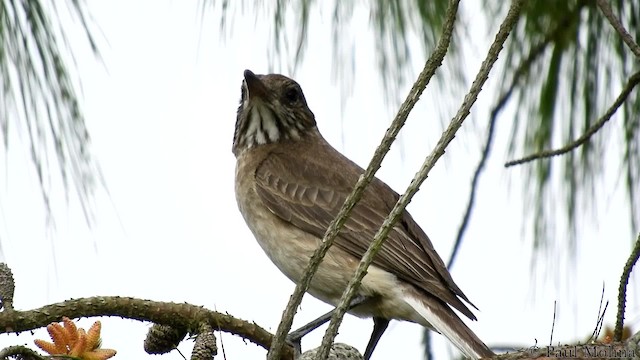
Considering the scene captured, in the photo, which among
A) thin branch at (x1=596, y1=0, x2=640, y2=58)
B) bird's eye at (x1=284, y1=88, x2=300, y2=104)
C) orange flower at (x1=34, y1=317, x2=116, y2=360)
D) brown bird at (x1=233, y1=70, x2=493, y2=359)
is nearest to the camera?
orange flower at (x1=34, y1=317, x2=116, y2=360)

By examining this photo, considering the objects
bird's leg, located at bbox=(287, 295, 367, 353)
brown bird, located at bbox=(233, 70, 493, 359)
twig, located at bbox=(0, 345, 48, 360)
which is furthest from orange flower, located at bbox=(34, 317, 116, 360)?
bird's leg, located at bbox=(287, 295, 367, 353)

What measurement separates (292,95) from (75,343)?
3.68m

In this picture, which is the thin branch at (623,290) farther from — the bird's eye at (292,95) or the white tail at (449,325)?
the bird's eye at (292,95)

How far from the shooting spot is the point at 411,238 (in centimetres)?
518

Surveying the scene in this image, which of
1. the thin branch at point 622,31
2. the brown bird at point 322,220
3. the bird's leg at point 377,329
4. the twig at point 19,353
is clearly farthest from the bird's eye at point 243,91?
the twig at point 19,353

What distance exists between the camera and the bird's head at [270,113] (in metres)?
5.96

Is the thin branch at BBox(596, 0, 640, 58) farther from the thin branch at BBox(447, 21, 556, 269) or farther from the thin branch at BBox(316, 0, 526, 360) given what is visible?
the thin branch at BBox(316, 0, 526, 360)

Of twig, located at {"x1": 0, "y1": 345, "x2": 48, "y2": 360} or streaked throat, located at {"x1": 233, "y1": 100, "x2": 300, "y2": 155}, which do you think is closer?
twig, located at {"x1": 0, "y1": 345, "x2": 48, "y2": 360}

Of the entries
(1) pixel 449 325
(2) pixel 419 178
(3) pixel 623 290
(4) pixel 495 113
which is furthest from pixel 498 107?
(2) pixel 419 178

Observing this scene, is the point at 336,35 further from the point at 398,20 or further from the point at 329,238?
the point at 329,238

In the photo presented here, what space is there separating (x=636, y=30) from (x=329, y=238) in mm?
2490

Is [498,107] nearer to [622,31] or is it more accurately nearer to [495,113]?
[495,113]

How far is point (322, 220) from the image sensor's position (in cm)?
531

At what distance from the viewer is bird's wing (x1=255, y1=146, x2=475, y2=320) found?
4.89 meters
